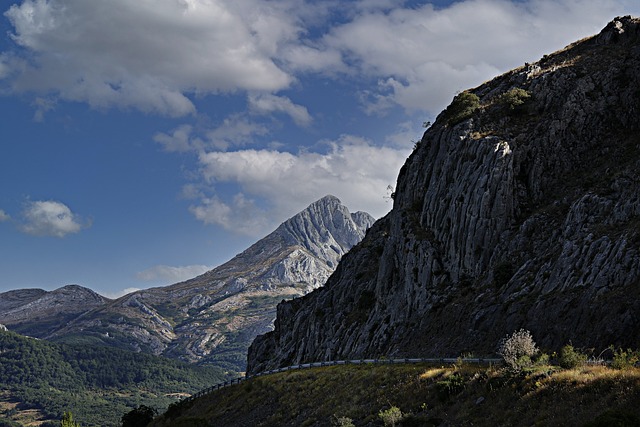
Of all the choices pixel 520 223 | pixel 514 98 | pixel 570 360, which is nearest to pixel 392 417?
pixel 570 360

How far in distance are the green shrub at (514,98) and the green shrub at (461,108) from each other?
11.1 feet

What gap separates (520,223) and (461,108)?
2171 centimetres

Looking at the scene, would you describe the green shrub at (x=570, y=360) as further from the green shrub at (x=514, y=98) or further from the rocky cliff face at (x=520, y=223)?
the green shrub at (x=514, y=98)

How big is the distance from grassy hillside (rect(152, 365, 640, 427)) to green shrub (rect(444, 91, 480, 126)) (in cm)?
3358

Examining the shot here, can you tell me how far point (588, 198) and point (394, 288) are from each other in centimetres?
2519

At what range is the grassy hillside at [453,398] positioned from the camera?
63.3ft

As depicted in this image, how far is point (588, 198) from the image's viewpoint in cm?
4306

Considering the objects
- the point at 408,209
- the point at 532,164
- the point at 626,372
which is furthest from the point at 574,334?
the point at 408,209

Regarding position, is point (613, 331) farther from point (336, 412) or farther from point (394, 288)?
point (394, 288)

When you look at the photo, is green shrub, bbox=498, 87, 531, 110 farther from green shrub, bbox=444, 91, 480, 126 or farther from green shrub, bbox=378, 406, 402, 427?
green shrub, bbox=378, 406, 402, 427

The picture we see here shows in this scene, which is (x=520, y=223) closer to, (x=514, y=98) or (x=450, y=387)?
(x=514, y=98)

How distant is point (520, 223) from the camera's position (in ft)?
161

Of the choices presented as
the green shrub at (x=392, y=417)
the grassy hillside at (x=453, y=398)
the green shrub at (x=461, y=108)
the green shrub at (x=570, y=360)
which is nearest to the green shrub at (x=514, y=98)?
the green shrub at (x=461, y=108)

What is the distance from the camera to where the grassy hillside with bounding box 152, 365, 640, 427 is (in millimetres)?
19297
